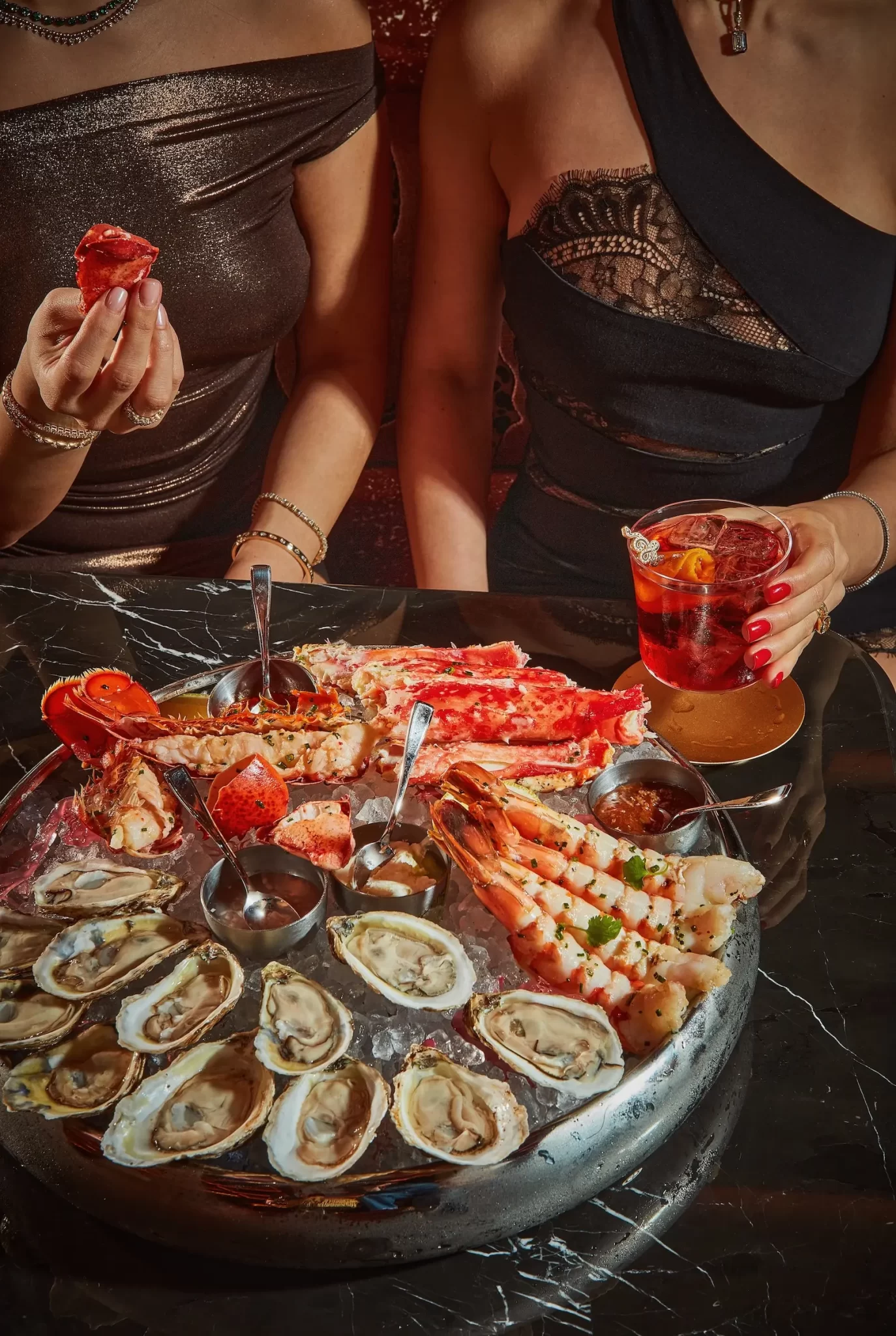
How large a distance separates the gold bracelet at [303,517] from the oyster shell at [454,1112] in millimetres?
1534

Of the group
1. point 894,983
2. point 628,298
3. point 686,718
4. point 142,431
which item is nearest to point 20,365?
point 142,431

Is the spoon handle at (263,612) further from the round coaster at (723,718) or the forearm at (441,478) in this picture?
the forearm at (441,478)

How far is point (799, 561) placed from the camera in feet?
5.31

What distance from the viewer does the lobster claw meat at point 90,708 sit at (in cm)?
162

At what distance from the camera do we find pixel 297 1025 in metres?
1.20

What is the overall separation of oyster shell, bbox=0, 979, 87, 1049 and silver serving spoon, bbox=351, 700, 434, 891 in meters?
0.39

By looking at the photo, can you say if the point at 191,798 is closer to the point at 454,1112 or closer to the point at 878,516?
the point at 454,1112

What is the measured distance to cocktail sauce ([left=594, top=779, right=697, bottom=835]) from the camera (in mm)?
1479

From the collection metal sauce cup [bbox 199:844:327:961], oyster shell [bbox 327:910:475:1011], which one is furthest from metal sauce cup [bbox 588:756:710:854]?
metal sauce cup [bbox 199:844:327:961]

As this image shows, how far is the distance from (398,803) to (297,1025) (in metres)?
0.37

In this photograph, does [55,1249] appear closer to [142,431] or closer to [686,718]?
[686,718]

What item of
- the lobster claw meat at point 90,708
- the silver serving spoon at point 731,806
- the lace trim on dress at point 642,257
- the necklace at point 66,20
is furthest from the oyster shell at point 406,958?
the necklace at point 66,20

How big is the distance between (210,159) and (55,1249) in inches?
86.8

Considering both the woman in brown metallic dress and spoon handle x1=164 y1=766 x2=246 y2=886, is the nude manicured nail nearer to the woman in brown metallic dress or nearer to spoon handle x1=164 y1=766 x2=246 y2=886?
the woman in brown metallic dress
